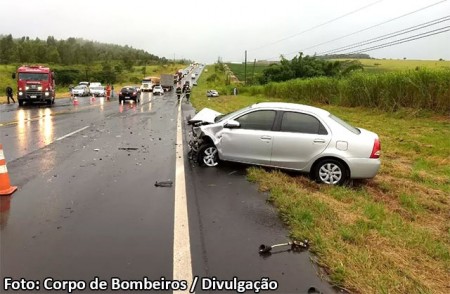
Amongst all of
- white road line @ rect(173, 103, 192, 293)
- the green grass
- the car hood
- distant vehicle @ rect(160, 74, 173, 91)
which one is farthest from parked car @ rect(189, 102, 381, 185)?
the green grass

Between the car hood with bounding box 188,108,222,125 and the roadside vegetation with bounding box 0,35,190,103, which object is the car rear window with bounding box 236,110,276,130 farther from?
the roadside vegetation with bounding box 0,35,190,103

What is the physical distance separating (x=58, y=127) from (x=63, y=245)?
41.8 ft

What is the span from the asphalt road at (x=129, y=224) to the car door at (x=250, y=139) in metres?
0.41

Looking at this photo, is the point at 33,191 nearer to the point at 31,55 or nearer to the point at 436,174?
the point at 436,174

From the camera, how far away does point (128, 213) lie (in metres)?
5.82

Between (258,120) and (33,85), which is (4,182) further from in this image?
(33,85)

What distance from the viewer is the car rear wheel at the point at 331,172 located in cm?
798

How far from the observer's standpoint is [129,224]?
537 centimetres

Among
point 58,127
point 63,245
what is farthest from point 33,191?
point 58,127

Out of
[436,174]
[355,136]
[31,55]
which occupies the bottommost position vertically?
[436,174]

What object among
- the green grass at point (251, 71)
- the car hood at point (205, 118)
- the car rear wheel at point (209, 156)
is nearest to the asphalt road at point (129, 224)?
the car rear wheel at point (209, 156)

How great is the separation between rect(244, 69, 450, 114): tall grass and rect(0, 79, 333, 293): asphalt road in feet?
52.1

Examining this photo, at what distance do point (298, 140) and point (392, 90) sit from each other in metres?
17.5

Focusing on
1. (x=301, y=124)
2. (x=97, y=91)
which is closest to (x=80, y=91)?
(x=97, y=91)
